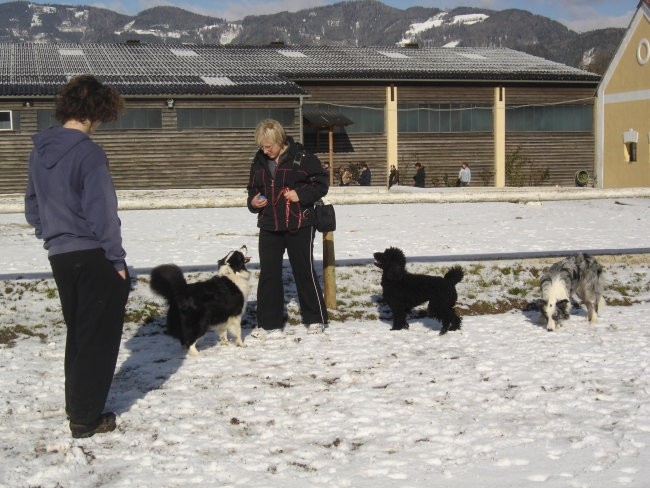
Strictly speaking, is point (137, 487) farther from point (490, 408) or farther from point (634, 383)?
point (634, 383)

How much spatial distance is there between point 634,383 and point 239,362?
2.92 meters

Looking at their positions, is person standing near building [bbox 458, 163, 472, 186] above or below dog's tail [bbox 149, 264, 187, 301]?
above

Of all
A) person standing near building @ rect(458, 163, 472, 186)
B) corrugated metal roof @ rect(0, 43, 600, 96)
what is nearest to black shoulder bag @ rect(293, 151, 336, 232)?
corrugated metal roof @ rect(0, 43, 600, 96)

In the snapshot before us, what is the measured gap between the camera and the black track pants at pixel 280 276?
23.0ft

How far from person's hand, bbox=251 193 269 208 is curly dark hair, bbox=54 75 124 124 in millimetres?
2524

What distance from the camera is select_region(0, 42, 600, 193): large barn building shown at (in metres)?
30.5

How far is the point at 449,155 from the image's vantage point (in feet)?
119

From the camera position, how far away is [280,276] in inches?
281

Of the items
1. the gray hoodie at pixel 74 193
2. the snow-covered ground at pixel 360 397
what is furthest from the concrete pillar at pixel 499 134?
the gray hoodie at pixel 74 193

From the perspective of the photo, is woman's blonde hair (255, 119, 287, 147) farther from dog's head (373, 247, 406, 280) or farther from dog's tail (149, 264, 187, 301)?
dog's head (373, 247, 406, 280)

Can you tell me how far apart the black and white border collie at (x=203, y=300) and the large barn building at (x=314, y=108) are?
2448 centimetres

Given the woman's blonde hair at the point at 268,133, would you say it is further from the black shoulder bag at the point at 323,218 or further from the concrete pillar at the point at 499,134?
the concrete pillar at the point at 499,134

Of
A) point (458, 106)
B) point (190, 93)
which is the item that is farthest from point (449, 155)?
point (190, 93)

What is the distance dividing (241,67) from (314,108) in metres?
3.81
